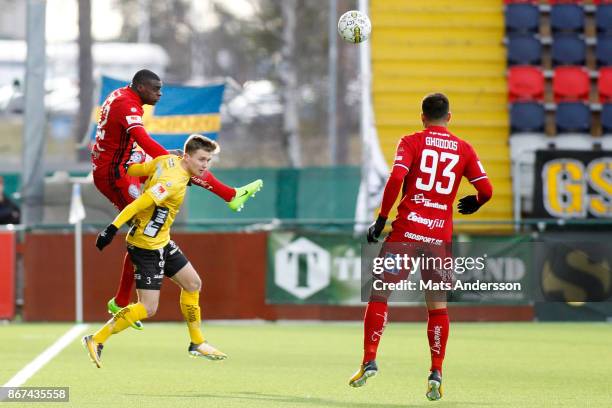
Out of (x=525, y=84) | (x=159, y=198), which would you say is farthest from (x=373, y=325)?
(x=525, y=84)

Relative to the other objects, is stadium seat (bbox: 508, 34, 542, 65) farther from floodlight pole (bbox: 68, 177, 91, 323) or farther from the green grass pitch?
floodlight pole (bbox: 68, 177, 91, 323)

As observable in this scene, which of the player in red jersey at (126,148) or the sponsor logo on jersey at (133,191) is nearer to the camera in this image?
the player in red jersey at (126,148)

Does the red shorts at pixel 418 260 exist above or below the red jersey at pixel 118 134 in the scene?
below

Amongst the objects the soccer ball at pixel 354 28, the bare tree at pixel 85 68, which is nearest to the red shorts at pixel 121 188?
the soccer ball at pixel 354 28

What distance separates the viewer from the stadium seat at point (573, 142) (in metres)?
21.9

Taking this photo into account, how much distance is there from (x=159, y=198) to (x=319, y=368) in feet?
8.05

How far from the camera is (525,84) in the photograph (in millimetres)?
22297

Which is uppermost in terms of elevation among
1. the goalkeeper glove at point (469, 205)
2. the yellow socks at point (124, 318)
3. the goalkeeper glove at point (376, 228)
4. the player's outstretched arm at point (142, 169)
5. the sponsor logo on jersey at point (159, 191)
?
the player's outstretched arm at point (142, 169)

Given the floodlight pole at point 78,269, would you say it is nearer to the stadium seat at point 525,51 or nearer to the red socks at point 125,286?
the red socks at point 125,286

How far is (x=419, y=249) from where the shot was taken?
9.98 metres

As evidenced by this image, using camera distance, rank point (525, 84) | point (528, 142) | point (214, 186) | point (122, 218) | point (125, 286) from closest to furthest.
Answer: point (122, 218)
point (214, 186)
point (125, 286)
point (528, 142)
point (525, 84)

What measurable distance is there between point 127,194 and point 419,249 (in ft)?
9.60

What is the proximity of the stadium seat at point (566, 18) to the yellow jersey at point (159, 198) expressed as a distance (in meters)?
13.4

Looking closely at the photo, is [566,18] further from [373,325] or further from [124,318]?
[373,325]
